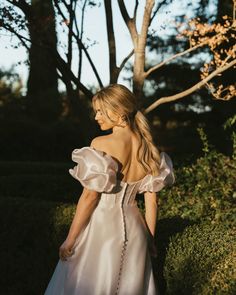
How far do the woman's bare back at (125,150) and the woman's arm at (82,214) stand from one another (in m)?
0.26

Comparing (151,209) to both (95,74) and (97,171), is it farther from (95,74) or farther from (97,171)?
(95,74)

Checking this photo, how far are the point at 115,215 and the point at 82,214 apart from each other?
0.89 ft

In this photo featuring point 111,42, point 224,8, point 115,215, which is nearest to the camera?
point 115,215

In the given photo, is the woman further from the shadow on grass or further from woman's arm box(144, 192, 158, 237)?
the shadow on grass

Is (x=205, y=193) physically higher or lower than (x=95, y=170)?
lower

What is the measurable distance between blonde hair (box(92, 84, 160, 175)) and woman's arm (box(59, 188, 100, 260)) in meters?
0.41

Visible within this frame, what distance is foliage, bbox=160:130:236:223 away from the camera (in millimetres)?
7133

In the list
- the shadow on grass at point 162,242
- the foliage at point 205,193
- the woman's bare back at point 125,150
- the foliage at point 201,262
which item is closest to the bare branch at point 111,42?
the foliage at point 205,193

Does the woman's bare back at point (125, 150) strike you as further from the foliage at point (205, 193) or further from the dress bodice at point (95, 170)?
the foliage at point (205, 193)

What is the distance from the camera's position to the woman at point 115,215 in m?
3.58

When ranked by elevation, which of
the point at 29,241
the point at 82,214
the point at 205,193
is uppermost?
the point at 82,214

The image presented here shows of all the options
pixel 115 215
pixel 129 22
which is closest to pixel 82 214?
pixel 115 215

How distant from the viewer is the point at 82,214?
11.6 feet

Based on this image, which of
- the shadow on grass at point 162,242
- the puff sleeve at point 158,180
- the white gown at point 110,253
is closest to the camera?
the white gown at point 110,253
